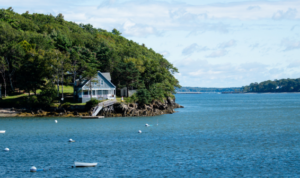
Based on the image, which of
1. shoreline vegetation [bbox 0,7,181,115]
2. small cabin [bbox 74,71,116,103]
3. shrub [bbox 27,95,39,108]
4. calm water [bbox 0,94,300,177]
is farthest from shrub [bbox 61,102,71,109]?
calm water [bbox 0,94,300,177]

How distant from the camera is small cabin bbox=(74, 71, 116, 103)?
273 feet

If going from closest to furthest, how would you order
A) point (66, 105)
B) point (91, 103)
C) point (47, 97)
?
point (91, 103) < point (47, 97) < point (66, 105)

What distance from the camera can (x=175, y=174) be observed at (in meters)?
30.5

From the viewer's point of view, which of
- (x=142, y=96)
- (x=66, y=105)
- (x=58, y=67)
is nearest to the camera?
(x=66, y=105)

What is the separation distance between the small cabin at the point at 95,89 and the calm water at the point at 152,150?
22.1m

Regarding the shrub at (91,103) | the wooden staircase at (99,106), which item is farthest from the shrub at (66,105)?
the wooden staircase at (99,106)

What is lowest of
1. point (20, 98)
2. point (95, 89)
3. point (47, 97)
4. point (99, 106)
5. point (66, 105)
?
point (99, 106)

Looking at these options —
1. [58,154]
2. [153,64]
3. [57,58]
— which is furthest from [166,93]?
[58,154]

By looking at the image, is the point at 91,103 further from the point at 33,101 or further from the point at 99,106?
the point at 33,101

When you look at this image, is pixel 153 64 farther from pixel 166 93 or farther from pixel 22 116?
pixel 22 116

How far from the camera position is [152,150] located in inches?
1593

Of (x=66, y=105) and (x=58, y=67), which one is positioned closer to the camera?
(x=66, y=105)

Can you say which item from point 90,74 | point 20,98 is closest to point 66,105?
point 90,74

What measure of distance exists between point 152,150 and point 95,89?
48.1 m
